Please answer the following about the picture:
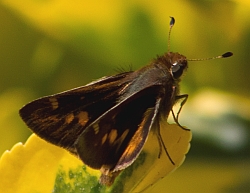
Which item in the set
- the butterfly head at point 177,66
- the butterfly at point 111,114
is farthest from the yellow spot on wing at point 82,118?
the butterfly head at point 177,66

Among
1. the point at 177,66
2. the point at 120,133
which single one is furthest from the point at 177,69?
the point at 120,133

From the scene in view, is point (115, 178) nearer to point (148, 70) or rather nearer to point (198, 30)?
point (148, 70)

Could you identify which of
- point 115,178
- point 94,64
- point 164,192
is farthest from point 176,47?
point 115,178

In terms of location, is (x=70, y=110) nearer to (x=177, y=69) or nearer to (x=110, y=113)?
(x=110, y=113)

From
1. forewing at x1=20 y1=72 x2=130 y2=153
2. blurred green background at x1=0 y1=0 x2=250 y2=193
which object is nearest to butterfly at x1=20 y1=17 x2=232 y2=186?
forewing at x1=20 y1=72 x2=130 y2=153

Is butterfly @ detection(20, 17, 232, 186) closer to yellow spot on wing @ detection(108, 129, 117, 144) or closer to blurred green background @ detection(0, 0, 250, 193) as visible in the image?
yellow spot on wing @ detection(108, 129, 117, 144)

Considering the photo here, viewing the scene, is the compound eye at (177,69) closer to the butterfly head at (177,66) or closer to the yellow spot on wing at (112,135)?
the butterfly head at (177,66)
